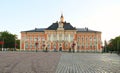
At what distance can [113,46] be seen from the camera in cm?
12662

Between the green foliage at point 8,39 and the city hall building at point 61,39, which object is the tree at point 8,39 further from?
the city hall building at point 61,39

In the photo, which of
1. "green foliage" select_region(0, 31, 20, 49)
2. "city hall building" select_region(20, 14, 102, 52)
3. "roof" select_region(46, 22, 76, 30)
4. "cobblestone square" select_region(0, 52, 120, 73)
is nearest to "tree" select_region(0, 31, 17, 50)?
"green foliage" select_region(0, 31, 20, 49)

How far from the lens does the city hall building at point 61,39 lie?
12006 cm

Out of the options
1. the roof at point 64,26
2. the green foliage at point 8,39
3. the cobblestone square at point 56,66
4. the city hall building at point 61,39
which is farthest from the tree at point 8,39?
the cobblestone square at point 56,66

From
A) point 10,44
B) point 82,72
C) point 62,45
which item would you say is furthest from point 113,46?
point 82,72

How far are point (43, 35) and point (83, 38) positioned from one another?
18.5m

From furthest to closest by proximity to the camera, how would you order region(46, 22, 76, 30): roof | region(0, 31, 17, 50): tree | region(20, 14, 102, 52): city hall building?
region(0, 31, 17, 50): tree
region(46, 22, 76, 30): roof
region(20, 14, 102, 52): city hall building

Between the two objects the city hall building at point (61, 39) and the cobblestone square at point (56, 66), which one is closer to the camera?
the cobblestone square at point (56, 66)

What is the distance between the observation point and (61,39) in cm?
12144

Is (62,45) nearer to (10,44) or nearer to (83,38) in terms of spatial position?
(83,38)

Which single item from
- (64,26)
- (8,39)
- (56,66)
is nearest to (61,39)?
(64,26)

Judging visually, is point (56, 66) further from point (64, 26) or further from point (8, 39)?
point (8, 39)

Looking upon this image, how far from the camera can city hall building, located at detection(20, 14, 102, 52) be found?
12006 cm

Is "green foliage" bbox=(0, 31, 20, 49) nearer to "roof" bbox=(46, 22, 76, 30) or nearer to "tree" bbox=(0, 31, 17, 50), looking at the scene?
"tree" bbox=(0, 31, 17, 50)
